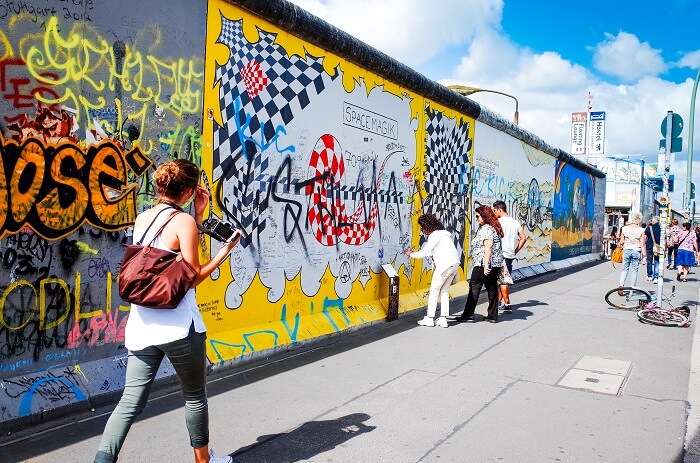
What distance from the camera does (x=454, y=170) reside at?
11.6 meters

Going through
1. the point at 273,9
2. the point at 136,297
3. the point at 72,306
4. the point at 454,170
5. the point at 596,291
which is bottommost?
the point at 596,291

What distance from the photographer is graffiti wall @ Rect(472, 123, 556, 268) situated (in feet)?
43.8

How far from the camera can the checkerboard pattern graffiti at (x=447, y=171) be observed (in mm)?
10586

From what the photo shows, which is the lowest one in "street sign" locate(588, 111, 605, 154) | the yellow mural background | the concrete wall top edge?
the yellow mural background

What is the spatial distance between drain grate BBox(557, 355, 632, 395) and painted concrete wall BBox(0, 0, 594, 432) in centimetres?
288

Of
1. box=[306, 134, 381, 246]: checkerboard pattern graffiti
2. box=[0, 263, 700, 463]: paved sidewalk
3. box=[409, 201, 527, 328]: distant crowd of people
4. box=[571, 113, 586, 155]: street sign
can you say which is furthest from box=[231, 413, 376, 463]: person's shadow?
box=[571, 113, 586, 155]: street sign

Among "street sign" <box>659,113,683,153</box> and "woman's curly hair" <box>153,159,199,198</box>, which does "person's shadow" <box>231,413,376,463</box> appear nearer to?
"woman's curly hair" <box>153,159,199,198</box>

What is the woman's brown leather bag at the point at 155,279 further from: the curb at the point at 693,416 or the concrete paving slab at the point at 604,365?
the concrete paving slab at the point at 604,365

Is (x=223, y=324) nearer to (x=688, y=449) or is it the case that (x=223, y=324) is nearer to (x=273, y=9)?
(x=273, y=9)

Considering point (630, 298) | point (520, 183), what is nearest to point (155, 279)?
point (630, 298)

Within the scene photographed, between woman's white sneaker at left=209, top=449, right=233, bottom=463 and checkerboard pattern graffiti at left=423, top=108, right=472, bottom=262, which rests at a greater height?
checkerboard pattern graffiti at left=423, top=108, right=472, bottom=262

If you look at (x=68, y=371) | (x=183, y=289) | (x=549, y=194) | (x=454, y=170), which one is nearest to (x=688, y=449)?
(x=183, y=289)

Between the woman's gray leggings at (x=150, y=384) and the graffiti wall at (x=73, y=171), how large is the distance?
1.39m

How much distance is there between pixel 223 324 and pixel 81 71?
8.74 ft
